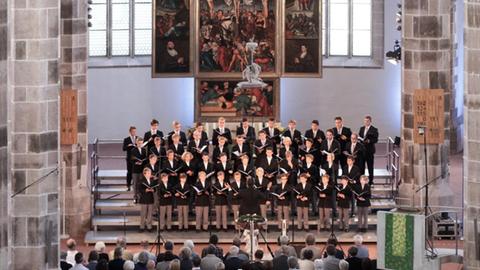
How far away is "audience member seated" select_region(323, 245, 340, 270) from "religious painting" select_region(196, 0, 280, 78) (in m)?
14.8

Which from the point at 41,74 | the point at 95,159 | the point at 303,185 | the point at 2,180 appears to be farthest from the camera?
the point at 95,159

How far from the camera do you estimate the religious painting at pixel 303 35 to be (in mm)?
42062

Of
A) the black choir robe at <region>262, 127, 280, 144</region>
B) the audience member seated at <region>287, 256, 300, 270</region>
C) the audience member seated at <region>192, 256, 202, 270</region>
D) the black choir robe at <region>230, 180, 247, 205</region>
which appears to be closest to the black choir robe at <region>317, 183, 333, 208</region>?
the black choir robe at <region>230, 180, 247, 205</region>

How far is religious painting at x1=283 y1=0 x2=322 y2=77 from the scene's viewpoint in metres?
42.1

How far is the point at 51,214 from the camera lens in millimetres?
29969

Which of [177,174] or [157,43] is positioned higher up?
[157,43]

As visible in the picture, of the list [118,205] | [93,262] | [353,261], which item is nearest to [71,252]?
[93,262]

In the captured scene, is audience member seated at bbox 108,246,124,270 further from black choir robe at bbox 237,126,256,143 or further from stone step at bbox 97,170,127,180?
stone step at bbox 97,170,127,180

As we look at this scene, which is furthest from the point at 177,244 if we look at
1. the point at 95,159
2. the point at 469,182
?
the point at 469,182

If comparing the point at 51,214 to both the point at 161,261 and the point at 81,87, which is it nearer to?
the point at 161,261

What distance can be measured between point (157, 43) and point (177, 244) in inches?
324

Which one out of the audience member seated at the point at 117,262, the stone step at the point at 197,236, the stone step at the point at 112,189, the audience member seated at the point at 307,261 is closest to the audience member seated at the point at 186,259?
the audience member seated at the point at 117,262

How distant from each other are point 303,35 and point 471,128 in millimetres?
14619

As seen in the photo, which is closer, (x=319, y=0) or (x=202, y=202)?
(x=202, y=202)
